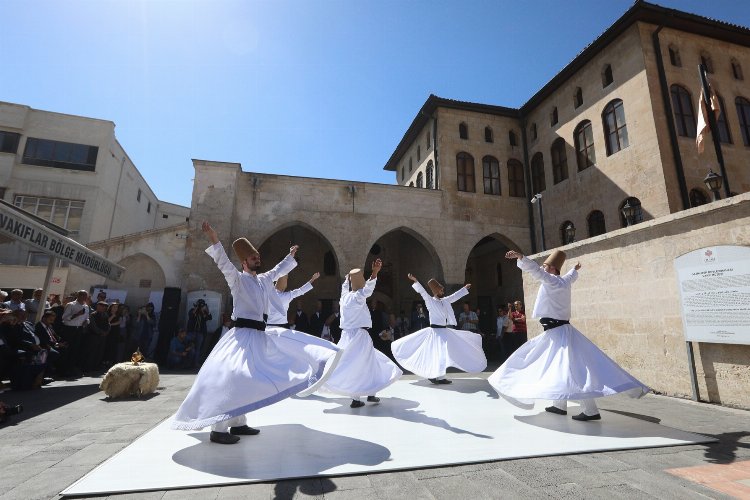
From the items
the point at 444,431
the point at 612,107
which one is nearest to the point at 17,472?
the point at 444,431

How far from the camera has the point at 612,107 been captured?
1413 centimetres

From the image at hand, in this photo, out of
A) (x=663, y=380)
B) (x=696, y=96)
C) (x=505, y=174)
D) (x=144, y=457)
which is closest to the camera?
(x=144, y=457)

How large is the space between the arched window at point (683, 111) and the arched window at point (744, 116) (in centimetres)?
244

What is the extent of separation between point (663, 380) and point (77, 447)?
7.92 metres

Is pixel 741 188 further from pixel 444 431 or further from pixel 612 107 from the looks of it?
pixel 444 431

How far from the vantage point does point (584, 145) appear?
1532cm

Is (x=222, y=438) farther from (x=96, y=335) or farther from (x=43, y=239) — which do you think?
(x=96, y=335)

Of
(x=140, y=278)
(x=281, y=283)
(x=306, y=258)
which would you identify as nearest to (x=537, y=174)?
(x=306, y=258)

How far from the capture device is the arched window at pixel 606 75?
47.6 feet

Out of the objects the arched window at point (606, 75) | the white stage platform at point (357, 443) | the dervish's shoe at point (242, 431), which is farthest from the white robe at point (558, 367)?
the arched window at point (606, 75)

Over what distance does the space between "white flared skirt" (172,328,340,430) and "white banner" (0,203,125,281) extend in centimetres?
457

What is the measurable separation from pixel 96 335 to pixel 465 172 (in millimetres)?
15408

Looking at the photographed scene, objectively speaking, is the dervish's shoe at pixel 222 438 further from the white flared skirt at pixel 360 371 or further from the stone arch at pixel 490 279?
the stone arch at pixel 490 279

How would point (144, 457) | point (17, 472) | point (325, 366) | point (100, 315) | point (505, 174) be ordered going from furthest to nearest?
point (505, 174)
point (100, 315)
point (325, 366)
point (144, 457)
point (17, 472)
